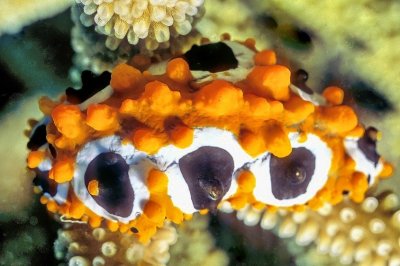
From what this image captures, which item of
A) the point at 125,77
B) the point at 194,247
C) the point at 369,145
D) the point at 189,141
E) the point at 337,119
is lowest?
the point at 194,247

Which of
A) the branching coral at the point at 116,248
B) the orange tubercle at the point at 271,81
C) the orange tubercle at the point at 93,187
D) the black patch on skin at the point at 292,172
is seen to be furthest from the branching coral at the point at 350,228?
the orange tubercle at the point at 93,187

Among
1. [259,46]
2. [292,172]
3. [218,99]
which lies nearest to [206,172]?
[218,99]

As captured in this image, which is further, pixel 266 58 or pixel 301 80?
pixel 301 80

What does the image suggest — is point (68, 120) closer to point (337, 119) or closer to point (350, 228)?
point (337, 119)

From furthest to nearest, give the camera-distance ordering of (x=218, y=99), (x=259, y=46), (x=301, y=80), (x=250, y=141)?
(x=259, y=46) < (x=301, y=80) < (x=250, y=141) < (x=218, y=99)

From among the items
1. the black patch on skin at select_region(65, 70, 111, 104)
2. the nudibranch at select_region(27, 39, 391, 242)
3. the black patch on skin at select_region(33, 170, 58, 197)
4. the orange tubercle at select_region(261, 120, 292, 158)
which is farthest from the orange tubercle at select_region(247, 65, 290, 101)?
the black patch on skin at select_region(33, 170, 58, 197)

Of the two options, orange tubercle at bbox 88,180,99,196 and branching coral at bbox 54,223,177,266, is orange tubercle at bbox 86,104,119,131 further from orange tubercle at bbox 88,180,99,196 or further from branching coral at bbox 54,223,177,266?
branching coral at bbox 54,223,177,266
